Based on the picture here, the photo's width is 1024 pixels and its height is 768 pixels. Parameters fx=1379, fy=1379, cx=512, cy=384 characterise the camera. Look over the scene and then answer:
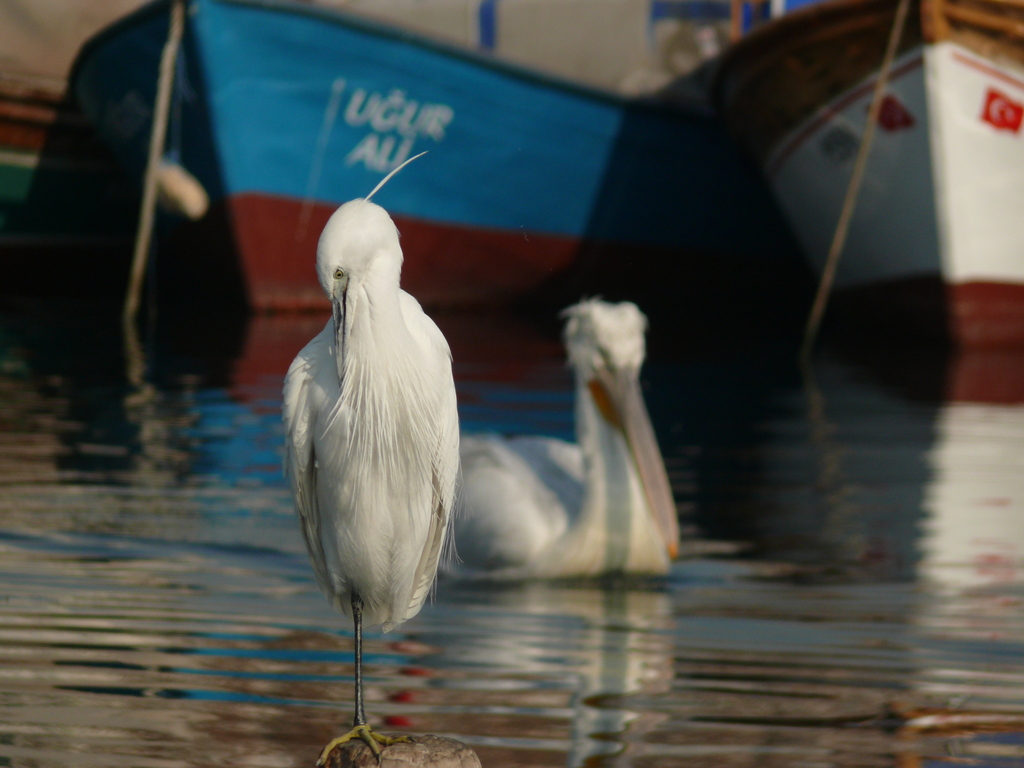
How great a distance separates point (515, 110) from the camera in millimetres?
A: 12258

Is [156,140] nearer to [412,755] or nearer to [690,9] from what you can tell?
[690,9]

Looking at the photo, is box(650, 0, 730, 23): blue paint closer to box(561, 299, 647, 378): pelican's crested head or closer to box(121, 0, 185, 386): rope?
box(121, 0, 185, 386): rope

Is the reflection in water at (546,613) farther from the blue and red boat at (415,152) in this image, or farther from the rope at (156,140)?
the blue and red boat at (415,152)

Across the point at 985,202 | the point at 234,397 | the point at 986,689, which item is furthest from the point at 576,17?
the point at 986,689

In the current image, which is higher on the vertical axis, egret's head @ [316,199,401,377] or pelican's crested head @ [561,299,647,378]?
egret's head @ [316,199,401,377]

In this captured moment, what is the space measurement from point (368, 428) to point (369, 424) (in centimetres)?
1

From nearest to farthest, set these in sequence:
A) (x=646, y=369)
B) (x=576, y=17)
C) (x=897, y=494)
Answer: (x=897, y=494) < (x=646, y=369) < (x=576, y=17)

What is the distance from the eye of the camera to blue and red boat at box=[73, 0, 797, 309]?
11484 mm

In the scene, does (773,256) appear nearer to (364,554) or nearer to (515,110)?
(515,110)

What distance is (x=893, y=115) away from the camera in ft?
34.9

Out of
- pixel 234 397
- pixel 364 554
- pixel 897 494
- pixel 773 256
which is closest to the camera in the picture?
pixel 364 554

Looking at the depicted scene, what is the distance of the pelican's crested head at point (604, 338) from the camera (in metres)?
5.41

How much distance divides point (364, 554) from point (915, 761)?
4.74ft

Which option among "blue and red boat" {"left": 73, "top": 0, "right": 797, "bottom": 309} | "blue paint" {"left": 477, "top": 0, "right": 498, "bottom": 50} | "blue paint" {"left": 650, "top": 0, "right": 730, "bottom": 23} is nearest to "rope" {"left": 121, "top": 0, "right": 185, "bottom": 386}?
"blue and red boat" {"left": 73, "top": 0, "right": 797, "bottom": 309}
